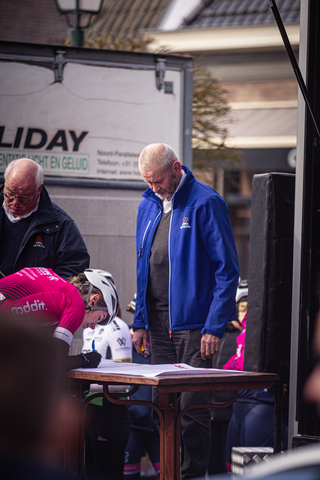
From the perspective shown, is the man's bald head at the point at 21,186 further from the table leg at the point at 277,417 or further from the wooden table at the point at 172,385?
the table leg at the point at 277,417

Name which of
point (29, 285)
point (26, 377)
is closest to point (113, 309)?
point (29, 285)

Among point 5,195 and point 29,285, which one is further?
point 5,195

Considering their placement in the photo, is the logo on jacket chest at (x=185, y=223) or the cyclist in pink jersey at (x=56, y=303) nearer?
the cyclist in pink jersey at (x=56, y=303)

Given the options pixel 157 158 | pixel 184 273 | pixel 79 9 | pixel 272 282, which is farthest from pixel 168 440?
pixel 79 9

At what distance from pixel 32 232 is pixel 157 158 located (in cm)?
97

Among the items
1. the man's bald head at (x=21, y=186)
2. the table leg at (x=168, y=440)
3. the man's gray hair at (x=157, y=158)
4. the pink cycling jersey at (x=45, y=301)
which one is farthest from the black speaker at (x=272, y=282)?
the man's bald head at (x=21, y=186)

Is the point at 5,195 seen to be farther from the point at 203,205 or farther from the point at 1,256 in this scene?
the point at 203,205

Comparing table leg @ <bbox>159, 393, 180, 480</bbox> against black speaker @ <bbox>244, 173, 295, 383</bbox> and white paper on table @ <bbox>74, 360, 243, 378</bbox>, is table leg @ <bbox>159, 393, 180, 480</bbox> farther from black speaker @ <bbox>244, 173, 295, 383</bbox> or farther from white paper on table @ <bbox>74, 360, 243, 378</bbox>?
black speaker @ <bbox>244, 173, 295, 383</bbox>

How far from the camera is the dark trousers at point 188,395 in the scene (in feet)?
11.8

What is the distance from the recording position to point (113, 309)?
379 cm

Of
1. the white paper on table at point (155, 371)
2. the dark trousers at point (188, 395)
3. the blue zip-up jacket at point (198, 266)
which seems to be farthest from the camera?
the blue zip-up jacket at point (198, 266)

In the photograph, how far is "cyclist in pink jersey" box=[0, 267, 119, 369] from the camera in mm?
3301

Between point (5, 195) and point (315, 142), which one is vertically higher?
point (315, 142)

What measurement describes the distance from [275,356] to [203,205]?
38.7 inches
